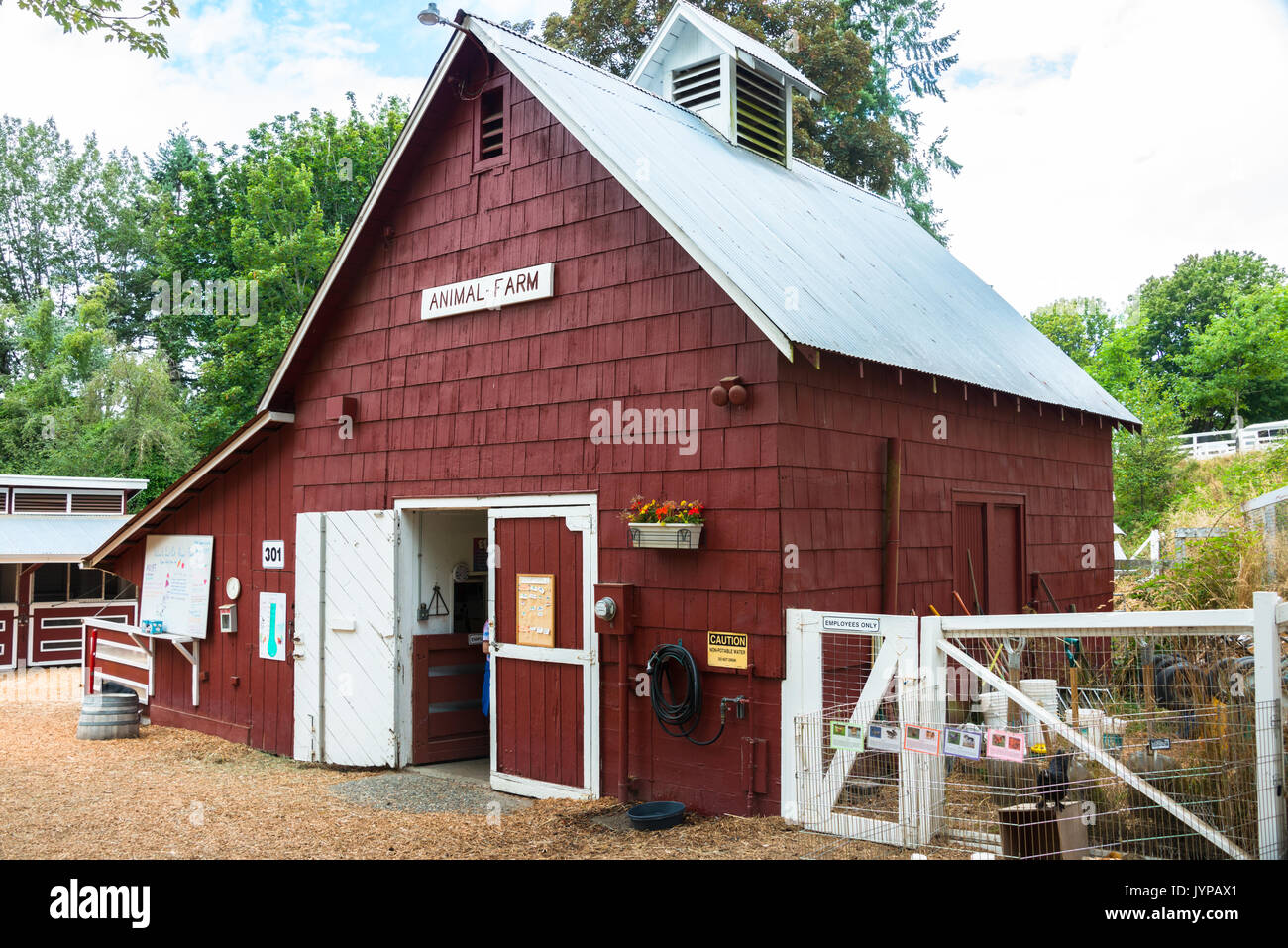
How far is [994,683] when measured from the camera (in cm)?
606

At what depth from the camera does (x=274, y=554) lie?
11625 millimetres

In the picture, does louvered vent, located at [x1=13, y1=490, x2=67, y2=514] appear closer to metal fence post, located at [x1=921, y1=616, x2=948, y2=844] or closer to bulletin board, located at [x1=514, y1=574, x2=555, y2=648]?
bulletin board, located at [x1=514, y1=574, x2=555, y2=648]

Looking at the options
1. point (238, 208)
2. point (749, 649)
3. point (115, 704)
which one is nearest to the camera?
point (749, 649)

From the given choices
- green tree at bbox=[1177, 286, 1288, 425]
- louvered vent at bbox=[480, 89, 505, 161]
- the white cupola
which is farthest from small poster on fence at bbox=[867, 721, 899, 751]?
green tree at bbox=[1177, 286, 1288, 425]

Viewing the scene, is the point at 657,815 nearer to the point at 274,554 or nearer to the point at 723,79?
the point at 274,554

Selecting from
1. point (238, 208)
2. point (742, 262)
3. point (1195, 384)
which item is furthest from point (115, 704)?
point (1195, 384)

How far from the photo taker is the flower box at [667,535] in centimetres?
763

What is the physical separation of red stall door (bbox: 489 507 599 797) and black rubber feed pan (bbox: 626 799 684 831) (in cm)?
88

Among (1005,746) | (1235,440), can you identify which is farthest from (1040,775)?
(1235,440)

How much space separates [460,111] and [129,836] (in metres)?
6.85

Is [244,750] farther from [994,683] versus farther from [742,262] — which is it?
[994,683]

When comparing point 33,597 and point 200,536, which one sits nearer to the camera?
point 200,536

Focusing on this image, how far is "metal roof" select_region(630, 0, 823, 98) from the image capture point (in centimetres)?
1172

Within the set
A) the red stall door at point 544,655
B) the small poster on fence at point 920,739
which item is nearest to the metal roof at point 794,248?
the red stall door at point 544,655
